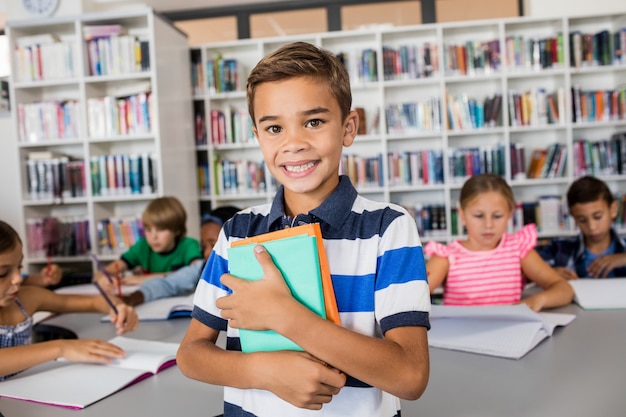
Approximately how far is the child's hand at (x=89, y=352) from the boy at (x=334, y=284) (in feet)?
1.46

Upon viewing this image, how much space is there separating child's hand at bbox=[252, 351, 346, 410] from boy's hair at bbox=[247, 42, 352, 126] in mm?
343

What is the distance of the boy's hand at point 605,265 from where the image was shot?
203cm

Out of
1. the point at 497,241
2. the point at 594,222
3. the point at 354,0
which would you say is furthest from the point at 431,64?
the point at 497,241

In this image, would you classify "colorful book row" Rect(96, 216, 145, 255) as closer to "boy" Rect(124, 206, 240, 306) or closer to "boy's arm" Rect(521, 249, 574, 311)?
"boy" Rect(124, 206, 240, 306)

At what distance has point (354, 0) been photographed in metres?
4.73

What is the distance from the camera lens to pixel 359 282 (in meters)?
0.77

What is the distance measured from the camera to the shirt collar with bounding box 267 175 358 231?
0.79 m

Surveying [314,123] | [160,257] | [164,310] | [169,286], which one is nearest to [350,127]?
[314,123]

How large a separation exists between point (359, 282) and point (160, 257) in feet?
7.34

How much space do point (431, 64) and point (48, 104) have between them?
9.09ft

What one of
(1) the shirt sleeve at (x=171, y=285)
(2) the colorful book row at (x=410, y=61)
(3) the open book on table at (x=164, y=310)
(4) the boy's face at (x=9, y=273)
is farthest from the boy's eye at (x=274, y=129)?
(2) the colorful book row at (x=410, y=61)

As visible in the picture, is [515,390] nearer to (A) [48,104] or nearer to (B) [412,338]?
(B) [412,338]

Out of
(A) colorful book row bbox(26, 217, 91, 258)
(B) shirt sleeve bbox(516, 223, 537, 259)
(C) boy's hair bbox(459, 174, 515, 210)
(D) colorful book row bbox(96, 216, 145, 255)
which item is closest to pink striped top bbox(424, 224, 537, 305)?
(B) shirt sleeve bbox(516, 223, 537, 259)

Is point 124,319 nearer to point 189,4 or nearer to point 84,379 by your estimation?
point 84,379
